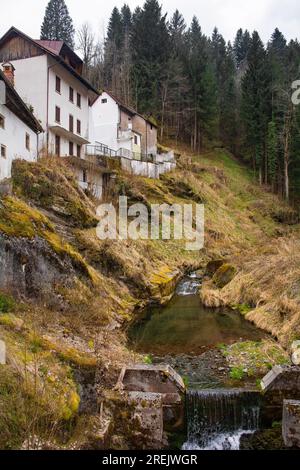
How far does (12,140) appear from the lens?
63.9 feet

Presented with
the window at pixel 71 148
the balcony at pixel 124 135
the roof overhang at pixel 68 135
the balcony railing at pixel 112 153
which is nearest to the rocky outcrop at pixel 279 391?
the roof overhang at pixel 68 135

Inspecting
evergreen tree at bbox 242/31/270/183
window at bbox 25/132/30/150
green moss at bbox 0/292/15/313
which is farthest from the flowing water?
evergreen tree at bbox 242/31/270/183

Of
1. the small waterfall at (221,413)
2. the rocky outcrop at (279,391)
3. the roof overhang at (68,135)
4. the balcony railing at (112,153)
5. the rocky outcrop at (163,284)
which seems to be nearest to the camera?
the small waterfall at (221,413)

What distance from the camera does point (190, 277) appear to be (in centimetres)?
2567

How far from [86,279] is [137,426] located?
837 cm

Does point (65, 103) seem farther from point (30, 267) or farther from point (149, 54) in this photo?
point (149, 54)

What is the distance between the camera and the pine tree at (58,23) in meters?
68.7

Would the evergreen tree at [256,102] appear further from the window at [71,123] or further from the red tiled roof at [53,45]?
the red tiled roof at [53,45]

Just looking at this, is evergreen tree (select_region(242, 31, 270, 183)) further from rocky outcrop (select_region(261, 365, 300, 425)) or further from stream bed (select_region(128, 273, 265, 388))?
rocky outcrop (select_region(261, 365, 300, 425))

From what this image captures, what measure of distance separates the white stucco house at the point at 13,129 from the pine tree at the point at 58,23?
54.9 metres

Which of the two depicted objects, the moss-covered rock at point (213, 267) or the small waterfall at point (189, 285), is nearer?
the small waterfall at point (189, 285)

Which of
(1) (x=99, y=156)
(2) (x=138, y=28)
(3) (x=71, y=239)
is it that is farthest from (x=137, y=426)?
(2) (x=138, y=28)
